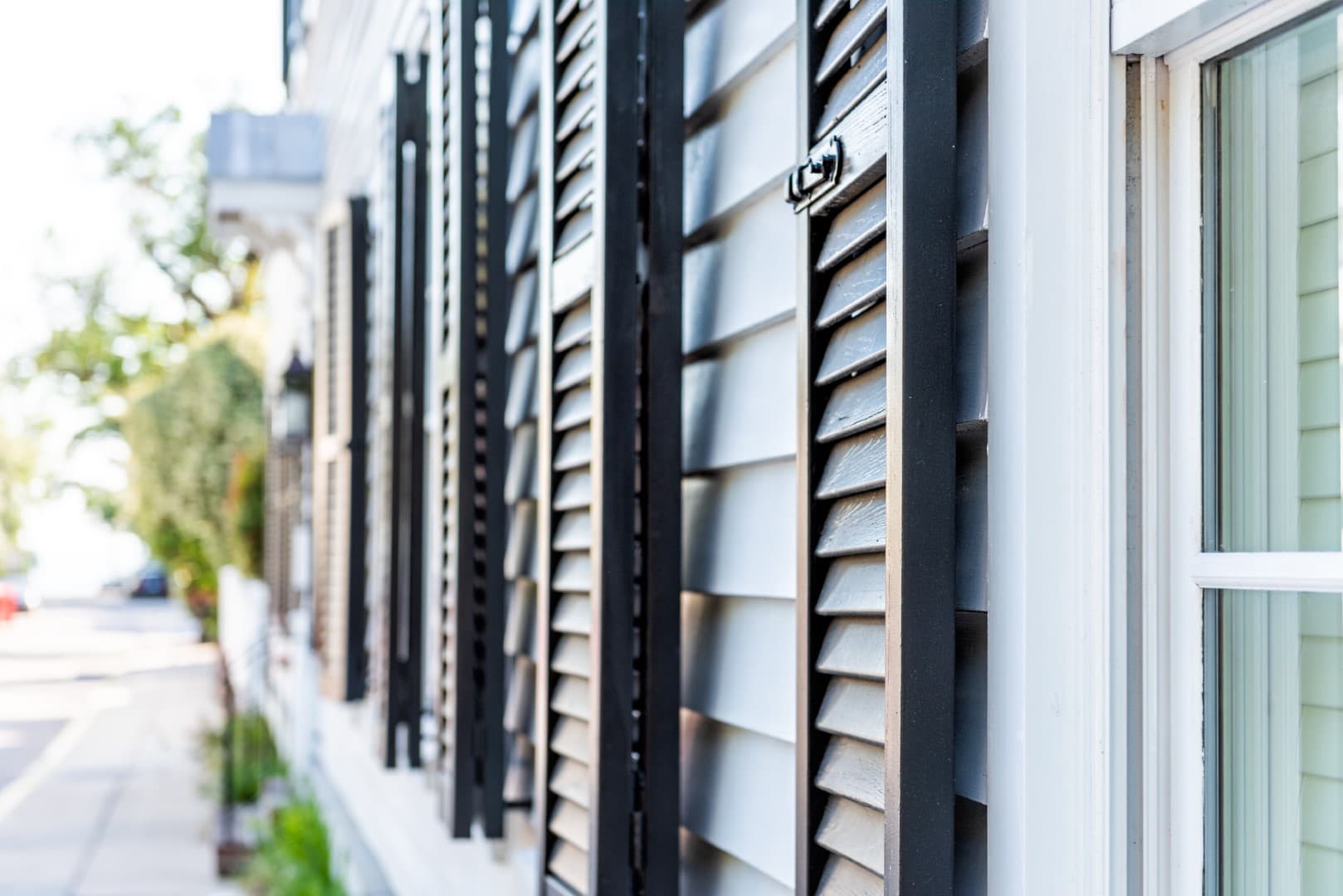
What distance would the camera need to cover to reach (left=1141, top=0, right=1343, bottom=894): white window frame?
106cm

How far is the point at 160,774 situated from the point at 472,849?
7.45 m

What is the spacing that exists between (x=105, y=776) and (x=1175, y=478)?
10.1 meters

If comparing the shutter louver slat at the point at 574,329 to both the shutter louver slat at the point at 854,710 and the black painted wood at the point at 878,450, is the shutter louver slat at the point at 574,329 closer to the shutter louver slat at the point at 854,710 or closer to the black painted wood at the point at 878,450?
the black painted wood at the point at 878,450

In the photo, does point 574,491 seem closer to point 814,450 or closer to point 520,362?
point 814,450

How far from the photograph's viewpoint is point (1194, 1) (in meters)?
0.99

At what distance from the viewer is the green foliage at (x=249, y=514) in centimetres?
1224

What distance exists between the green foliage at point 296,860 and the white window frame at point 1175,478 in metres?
4.30

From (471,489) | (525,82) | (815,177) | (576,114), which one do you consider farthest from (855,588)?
(525,82)

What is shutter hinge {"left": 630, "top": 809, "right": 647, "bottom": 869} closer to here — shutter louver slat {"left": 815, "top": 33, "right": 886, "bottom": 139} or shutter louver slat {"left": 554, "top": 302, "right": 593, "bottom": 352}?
shutter louver slat {"left": 554, "top": 302, "right": 593, "bottom": 352}

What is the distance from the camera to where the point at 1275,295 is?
1017 millimetres

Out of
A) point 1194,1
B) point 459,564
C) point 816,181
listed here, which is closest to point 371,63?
point 459,564

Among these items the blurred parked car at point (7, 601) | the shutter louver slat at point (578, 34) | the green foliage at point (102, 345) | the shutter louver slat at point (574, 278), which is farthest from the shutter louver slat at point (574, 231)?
the blurred parked car at point (7, 601)

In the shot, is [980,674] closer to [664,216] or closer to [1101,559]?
[1101,559]

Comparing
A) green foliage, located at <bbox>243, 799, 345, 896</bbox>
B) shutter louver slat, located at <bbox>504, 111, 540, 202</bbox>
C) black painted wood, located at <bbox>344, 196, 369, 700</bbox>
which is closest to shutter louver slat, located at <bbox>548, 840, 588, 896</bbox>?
shutter louver slat, located at <bbox>504, 111, 540, 202</bbox>
